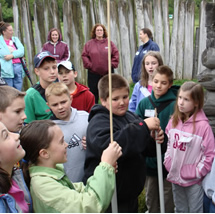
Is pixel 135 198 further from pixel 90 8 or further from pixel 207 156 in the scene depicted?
pixel 90 8

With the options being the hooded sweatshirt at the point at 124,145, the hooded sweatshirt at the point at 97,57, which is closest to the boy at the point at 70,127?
the hooded sweatshirt at the point at 124,145

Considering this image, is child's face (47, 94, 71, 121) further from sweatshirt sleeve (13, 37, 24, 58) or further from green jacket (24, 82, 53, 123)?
sweatshirt sleeve (13, 37, 24, 58)

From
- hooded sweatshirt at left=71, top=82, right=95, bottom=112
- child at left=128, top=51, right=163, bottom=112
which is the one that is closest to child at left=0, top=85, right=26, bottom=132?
hooded sweatshirt at left=71, top=82, right=95, bottom=112

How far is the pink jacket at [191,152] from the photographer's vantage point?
2744 millimetres

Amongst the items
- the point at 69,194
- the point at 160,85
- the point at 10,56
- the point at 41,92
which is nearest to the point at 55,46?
the point at 10,56

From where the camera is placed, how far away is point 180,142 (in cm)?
280

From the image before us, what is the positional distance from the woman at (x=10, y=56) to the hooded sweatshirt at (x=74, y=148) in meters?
3.73

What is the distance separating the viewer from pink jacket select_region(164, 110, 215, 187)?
2.74 metres

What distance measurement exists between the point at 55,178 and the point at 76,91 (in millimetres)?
1705

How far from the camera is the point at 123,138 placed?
2.16 metres

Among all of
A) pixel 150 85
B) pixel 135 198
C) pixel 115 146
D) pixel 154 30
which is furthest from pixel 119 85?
pixel 154 30

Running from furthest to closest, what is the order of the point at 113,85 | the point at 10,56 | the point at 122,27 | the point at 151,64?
1. the point at 122,27
2. the point at 10,56
3. the point at 151,64
4. the point at 113,85

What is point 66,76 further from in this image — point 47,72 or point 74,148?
point 74,148

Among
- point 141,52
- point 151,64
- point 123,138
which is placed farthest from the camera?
point 141,52
